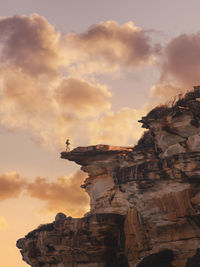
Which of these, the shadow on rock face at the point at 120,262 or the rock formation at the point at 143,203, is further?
the shadow on rock face at the point at 120,262

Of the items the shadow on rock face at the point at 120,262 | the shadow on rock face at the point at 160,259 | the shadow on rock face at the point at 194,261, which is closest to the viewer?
the shadow on rock face at the point at 194,261

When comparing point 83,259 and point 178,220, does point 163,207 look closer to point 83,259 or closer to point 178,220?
point 178,220

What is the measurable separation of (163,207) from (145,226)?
109 inches

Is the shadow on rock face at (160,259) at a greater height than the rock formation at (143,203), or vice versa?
the rock formation at (143,203)

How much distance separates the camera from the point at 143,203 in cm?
3469

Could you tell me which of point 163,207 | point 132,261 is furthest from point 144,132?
point 132,261

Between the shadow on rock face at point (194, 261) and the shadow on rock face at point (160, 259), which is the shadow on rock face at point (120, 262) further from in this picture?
the shadow on rock face at point (194, 261)

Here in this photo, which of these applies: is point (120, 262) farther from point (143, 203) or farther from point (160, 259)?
point (143, 203)

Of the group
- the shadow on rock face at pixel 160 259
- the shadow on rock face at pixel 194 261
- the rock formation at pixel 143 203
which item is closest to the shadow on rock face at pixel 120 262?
the rock formation at pixel 143 203

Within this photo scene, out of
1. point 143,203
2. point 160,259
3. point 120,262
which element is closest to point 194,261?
point 160,259

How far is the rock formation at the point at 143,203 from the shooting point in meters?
32.2

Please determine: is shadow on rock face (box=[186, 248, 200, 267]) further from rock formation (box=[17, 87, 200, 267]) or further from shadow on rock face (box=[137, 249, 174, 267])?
shadow on rock face (box=[137, 249, 174, 267])

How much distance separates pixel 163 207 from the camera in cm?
3312

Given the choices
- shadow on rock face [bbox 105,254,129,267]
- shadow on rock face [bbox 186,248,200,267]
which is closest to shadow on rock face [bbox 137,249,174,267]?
shadow on rock face [bbox 186,248,200,267]
